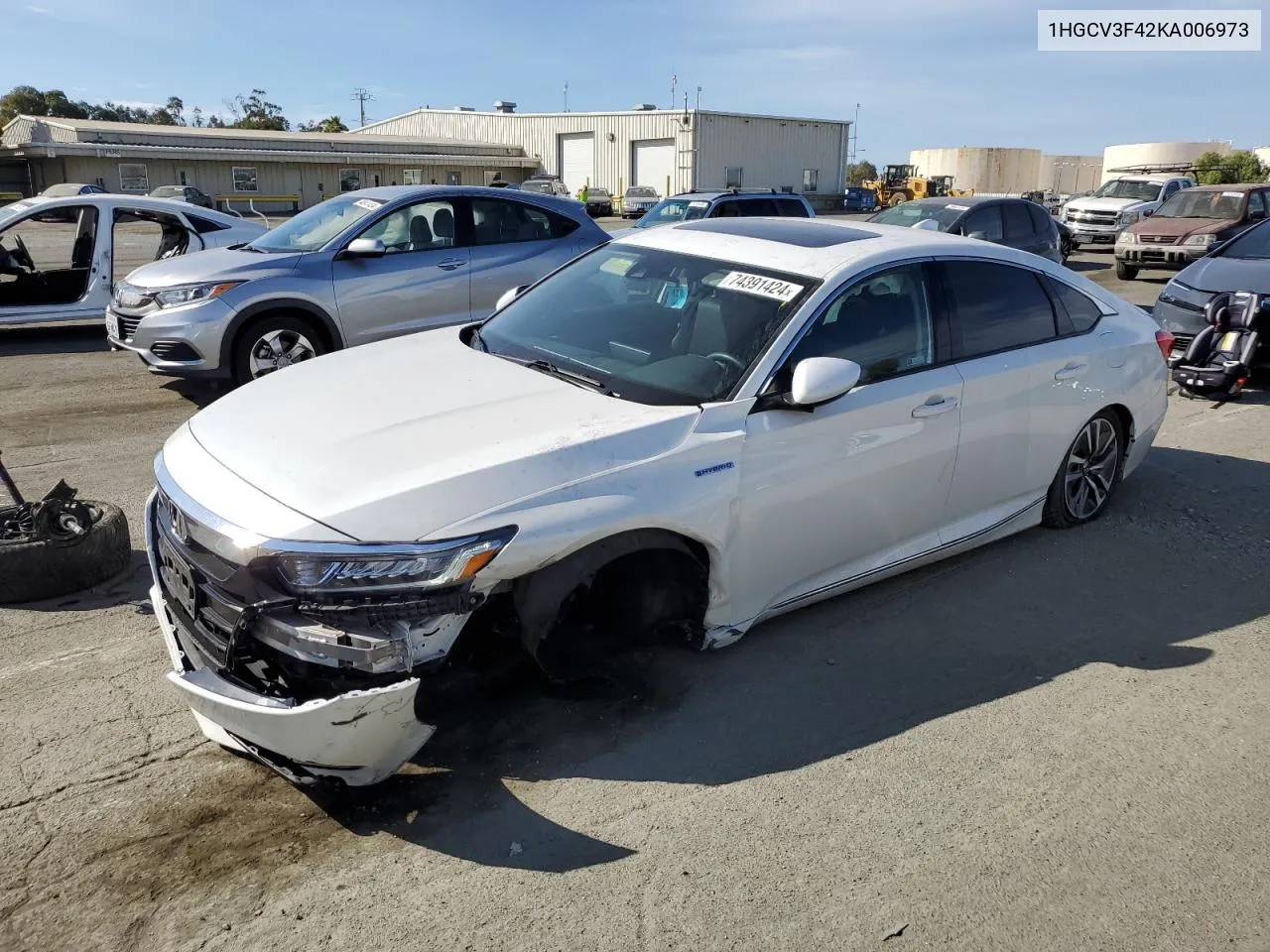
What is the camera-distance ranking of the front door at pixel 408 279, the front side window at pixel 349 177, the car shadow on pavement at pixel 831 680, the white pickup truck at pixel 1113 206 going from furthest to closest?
1. the front side window at pixel 349 177
2. the white pickup truck at pixel 1113 206
3. the front door at pixel 408 279
4. the car shadow on pavement at pixel 831 680

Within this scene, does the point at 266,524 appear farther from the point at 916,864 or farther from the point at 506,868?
the point at 916,864

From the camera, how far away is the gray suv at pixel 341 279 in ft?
26.4

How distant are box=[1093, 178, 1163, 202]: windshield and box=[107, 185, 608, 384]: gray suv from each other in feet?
72.0

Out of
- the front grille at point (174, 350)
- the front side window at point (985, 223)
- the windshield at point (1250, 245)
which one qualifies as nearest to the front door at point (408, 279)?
the front grille at point (174, 350)

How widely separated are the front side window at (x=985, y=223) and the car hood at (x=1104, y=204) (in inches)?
465

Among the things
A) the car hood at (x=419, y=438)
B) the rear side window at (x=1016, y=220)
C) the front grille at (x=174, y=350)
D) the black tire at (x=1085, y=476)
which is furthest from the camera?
the rear side window at (x=1016, y=220)

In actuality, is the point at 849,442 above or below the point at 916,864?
above

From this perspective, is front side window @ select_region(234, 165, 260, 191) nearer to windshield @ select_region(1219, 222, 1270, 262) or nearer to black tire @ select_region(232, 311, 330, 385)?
black tire @ select_region(232, 311, 330, 385)

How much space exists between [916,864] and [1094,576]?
2.62m

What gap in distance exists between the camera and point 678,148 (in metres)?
62.1

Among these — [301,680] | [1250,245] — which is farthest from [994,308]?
[1250,245]

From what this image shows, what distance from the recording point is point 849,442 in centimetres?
405

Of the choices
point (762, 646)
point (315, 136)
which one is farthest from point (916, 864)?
point (315, 136)

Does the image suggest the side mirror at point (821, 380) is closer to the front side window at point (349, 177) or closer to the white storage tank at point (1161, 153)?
the front side window at point (349, 177)
